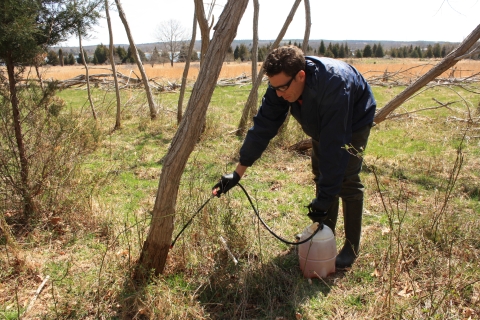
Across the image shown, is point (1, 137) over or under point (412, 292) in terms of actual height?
over

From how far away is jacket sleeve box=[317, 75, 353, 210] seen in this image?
7.68 ft

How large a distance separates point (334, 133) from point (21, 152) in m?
2.89

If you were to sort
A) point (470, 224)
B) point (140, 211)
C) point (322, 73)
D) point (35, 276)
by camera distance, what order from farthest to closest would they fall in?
point (140, 211) < point (470, 224) < point (35, 276) < point (322, 73)

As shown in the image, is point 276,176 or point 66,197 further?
point 276,176

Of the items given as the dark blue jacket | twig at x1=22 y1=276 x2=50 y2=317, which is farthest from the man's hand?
twig at x1=22 y1=276 x2=50 y2=317

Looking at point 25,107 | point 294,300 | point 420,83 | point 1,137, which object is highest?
point 420,83

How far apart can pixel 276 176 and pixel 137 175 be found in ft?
6.72

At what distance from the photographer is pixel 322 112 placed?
240 cm

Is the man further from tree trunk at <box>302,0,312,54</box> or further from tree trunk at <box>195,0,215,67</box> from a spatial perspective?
tree trunk at <box>302,0,312,54</box>

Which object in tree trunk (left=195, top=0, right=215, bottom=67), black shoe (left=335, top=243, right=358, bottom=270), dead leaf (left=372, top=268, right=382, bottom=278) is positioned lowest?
dead leaf (left=372, top=268, right=382, bottom=278)

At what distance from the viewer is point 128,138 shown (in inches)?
295

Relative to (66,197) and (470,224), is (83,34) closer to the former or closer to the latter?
(66,197)

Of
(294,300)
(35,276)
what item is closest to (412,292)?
(294,300)

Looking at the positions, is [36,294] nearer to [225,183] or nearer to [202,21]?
[225,183]
